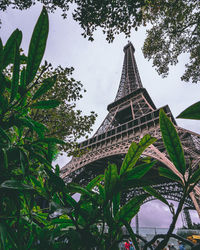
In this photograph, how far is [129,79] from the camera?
32.8 meters

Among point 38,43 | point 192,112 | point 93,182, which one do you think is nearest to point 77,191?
point 93,182

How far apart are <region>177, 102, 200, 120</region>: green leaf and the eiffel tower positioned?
35.1ft

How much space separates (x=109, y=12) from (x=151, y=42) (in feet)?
15.8

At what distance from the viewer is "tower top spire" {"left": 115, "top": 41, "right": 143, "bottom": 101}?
2953cm

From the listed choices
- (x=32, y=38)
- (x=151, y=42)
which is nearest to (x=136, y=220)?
(x=151, y=42)

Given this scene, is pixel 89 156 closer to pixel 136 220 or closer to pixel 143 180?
pixel 136 220

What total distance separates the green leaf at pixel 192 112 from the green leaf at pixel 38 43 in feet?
1.64

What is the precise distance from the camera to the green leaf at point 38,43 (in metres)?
0.54

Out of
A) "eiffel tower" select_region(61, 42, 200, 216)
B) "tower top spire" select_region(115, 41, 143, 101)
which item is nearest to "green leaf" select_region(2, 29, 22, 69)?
"eiffel tower" select_region(61, 42, 200, 216)

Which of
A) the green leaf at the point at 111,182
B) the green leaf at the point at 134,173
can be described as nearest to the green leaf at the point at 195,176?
the green leaf at the point at 134,173

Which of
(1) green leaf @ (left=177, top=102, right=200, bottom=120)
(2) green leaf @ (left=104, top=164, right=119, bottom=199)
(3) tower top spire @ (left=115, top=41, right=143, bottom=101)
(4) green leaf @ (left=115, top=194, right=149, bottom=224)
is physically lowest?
(4) green leaf @ (left=115, top=194, right=149, bottom=224)

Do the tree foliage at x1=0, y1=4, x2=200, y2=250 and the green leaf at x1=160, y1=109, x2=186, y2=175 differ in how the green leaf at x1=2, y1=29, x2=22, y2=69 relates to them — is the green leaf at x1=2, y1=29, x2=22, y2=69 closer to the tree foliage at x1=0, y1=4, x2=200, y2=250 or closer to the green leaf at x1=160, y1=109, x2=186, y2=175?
the tree foliage at x1=0, y1=4, x2=200, y2=250

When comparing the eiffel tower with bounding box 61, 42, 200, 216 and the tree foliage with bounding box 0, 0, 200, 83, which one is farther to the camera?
the eiffel tower with bounding box 61, 42, 200, 216

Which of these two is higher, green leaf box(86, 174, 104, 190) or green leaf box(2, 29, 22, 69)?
green leaf box(2, 29, 22, 69)
